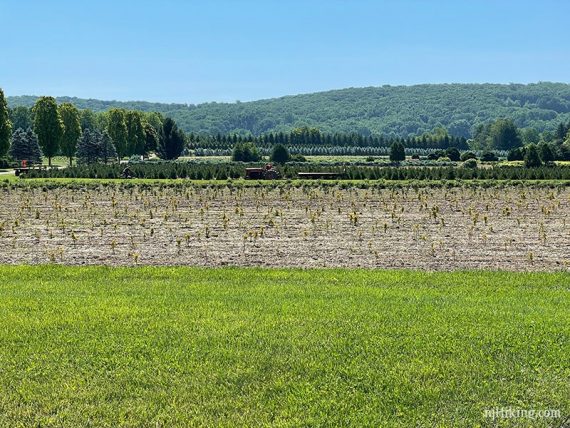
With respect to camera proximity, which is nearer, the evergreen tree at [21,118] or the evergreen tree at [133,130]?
the evergreen tree at [133,130]

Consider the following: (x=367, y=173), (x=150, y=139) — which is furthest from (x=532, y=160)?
(x=150, y=139)

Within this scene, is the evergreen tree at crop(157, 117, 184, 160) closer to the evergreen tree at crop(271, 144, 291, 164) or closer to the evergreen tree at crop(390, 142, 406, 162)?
the evergreen tree at crop(271, 144, 291, 164)

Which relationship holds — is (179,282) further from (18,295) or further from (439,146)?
(439,146)

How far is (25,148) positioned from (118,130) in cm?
1684

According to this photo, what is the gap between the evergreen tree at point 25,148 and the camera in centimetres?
6488

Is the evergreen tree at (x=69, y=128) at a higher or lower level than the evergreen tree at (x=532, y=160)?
higher

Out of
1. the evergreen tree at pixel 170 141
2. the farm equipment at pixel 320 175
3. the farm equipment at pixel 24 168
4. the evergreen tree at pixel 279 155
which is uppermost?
the evergreen tree at pixel 170 141

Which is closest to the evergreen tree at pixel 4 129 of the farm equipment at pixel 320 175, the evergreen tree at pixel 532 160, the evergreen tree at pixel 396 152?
the farm equipment at pixel 320 175

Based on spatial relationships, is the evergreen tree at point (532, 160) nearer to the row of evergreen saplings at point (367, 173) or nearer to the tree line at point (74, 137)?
the row of evergreen saplings at point (367, 173)

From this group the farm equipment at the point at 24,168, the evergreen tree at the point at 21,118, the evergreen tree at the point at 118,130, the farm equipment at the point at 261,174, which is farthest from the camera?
the evergreen tree at the point at 21,118

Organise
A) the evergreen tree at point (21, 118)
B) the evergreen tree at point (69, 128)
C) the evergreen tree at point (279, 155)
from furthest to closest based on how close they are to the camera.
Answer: the evergreen tree at point (21, 118)
the evergreen tree at point (279, 155)
the evergreen tree at point (69, 128)

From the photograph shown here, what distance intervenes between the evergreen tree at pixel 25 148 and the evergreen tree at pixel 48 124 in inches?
61.8

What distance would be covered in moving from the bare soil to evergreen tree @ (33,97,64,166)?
108 ft

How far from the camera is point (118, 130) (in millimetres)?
80500
